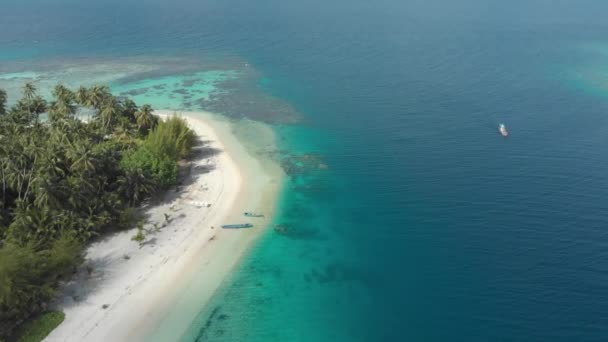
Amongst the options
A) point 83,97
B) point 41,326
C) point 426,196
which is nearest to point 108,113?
point 83,97

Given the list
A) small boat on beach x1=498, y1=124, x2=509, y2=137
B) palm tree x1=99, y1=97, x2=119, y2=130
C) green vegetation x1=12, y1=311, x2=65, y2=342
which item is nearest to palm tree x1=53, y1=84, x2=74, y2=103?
palm tree x1=99, y1=97, x2=119, y2=130

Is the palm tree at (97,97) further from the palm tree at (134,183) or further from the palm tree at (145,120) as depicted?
the palm tree at (134,183)

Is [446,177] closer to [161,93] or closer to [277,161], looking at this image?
[277,161]

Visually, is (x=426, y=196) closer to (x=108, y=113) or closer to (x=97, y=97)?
(x=108, y=113)

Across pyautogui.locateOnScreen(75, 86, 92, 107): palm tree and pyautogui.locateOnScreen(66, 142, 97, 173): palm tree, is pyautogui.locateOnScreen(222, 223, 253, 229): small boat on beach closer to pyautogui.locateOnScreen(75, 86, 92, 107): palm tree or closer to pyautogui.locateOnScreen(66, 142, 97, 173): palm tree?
pyautogui.locateOnScreen(66, 142, 97, 173): palm tree

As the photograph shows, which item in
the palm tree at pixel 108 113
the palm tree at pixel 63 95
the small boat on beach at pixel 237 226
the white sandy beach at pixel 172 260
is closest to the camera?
the white sandy beach at pixel 172 260

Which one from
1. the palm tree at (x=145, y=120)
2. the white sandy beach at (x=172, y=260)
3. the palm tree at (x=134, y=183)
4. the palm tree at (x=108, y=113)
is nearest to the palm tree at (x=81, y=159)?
the palm tree at (x=134, y=183)
